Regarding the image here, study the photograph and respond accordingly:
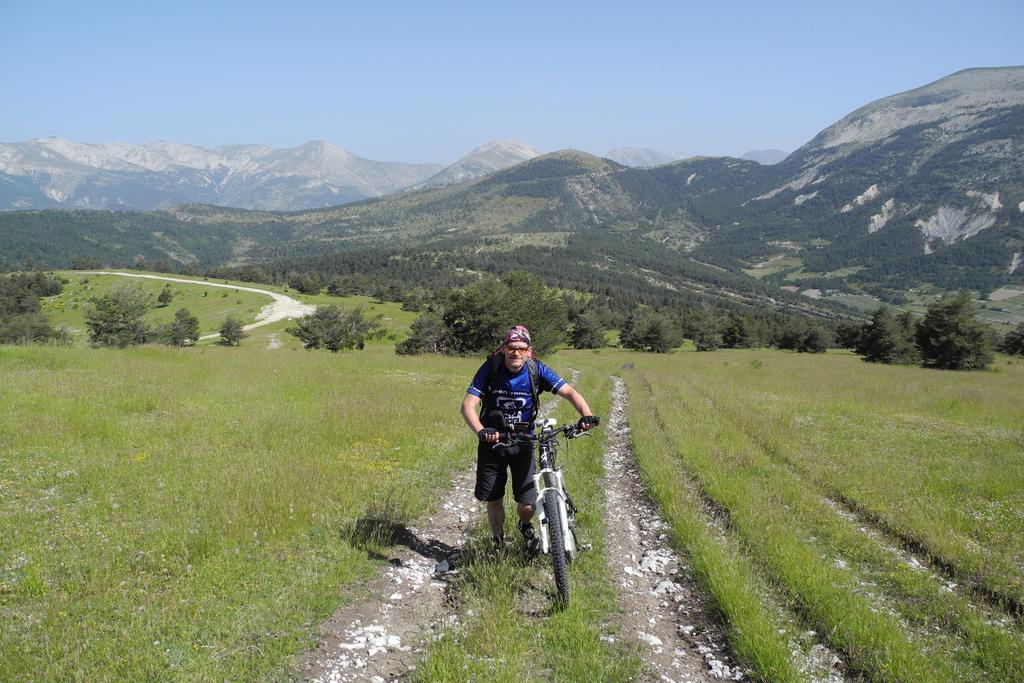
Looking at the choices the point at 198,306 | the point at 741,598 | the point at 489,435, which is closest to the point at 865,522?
the point at 741,598

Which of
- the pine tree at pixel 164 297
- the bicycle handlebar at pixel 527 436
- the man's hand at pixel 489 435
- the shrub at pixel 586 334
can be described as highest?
the pine tree at pixel 164 297

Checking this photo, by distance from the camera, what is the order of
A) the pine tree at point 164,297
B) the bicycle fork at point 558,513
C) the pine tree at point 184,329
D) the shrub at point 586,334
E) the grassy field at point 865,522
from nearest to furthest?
the grassy field at point 865,522, the bicycle fork at point 558,513, the pine tree at point 184,329, the shrub at point 586,334, the pine tree at point 164,297

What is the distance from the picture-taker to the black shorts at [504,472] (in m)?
6.61

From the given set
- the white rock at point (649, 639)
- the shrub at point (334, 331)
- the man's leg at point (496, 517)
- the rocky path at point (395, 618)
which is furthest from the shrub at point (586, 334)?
the white rock at point (649, 639)

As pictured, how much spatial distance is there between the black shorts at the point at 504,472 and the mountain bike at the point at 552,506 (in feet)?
0.46

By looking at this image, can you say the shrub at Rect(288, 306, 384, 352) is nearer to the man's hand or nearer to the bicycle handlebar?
the bicycle handlebar

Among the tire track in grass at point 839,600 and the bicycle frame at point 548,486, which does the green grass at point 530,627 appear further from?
the tire track in grass at point 839,600

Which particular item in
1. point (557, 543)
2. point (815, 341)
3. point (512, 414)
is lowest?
point (815, 341)

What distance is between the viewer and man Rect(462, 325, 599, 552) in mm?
6586

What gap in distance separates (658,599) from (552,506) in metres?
1.80

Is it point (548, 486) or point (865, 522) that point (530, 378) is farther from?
point (865, 522)

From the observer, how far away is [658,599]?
6312 millimetres

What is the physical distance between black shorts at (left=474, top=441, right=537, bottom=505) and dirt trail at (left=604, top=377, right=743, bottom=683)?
5.44 feet

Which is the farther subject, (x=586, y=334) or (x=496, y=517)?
(x=586, y=334)
